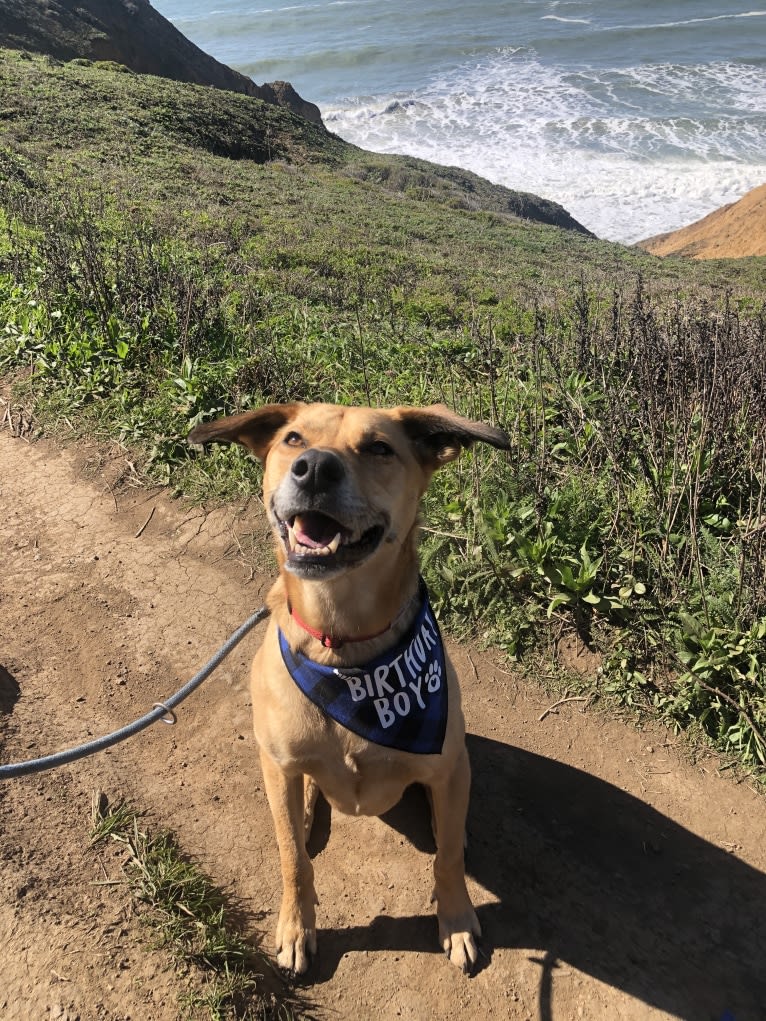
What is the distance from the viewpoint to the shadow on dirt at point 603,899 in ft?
9.20

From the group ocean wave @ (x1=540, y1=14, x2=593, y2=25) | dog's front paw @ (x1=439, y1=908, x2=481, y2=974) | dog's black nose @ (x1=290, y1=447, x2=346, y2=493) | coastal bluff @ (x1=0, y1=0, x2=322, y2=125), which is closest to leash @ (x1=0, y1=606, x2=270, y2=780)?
dog's black nose @ (x1=290, y1=447, x2=346, y2=493)

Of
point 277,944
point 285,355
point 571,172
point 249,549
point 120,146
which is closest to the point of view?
point 277,944

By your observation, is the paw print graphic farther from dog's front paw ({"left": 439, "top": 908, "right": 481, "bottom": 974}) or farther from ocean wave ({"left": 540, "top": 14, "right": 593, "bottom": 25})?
ocean wave ({"left": 540, "top": 14, "right": 593, "bottom": 25})

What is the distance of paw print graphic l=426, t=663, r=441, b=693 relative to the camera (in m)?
2.75

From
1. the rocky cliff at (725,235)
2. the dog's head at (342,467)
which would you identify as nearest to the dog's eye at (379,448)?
the dog's head at (342,467)

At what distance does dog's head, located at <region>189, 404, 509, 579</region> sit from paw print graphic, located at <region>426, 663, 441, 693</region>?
20.9 inches

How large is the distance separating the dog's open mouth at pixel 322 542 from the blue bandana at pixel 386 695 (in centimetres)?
44

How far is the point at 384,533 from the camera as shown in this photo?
8.53 ft

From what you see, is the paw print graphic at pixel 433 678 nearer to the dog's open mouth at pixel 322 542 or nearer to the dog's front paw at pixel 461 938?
the dog's open mouth at pixel 322 542

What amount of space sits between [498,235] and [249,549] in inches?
920

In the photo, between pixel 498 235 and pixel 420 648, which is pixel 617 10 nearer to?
pixel 498 235

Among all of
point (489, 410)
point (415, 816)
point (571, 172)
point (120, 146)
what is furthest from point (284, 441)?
point (571, 172)

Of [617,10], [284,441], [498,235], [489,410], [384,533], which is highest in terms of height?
[617,10]

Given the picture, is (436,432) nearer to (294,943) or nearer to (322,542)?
(322,542)
